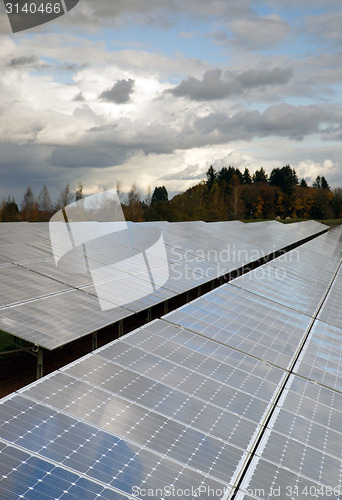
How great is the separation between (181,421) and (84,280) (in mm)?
11170

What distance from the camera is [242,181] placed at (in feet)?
488

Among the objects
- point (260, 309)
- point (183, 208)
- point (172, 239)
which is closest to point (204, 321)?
point (260, 309)

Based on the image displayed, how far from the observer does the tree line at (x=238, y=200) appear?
98625 millimetres


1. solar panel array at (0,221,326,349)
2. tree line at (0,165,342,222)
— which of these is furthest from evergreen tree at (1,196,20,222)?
solar panel array at (0,221,326,349)

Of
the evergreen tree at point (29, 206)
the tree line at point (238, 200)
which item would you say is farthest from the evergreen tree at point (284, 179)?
the evergreen tree at point (29, 206)

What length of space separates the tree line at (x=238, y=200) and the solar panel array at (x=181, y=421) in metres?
83.2

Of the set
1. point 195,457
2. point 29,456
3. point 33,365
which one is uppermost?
point 29,456

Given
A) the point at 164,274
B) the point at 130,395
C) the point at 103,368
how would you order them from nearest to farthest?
the point at 130,395 < the point at 103,368 < the point at 164,274

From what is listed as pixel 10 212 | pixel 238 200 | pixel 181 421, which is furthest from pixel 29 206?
pixel 181 421

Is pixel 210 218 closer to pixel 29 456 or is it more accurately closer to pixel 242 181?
pixel 242 181

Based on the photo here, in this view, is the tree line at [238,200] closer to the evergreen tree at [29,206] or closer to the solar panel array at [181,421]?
the evergreen tree at [29,206]

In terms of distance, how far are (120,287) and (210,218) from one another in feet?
287

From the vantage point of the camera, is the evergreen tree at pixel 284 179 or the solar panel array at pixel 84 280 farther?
the evergreen tree at pixel 284 179

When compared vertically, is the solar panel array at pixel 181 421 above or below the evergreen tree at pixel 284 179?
below
